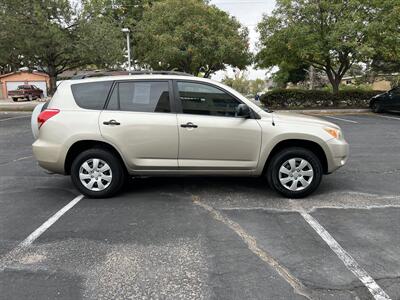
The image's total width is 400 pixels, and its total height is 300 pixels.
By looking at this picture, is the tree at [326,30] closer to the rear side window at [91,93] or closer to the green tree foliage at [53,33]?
the green tree foliage at [53,33]

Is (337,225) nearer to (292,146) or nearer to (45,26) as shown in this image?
(292,146)

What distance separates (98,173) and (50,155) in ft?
2.32

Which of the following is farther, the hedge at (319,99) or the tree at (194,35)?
the tree at (194,35)

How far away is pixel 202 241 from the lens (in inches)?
167

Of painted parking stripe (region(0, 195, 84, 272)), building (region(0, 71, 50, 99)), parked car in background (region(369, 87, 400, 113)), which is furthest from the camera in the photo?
building (region(0, 71, 50, 99))

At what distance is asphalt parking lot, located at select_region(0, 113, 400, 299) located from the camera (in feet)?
11.0

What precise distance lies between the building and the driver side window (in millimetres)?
51518

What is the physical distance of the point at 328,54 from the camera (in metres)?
19.7

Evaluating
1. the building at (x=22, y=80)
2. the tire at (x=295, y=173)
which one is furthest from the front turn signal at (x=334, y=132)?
the building at (x=22, y=80)

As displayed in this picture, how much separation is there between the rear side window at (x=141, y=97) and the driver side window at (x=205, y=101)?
0.25 metres

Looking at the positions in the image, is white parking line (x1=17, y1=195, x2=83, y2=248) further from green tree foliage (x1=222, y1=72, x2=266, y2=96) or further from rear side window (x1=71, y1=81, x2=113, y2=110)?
green tree foliage (x1=222, y1=72, x2=266, y2=96)

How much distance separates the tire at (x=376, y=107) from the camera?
1912cm

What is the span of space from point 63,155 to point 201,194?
2.02m

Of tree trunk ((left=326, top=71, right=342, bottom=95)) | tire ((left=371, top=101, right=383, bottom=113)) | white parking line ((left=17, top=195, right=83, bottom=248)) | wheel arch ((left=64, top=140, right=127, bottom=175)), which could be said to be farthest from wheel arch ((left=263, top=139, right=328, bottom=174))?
tree trunk ((left=326, top=71, right=342, bottom=95))
